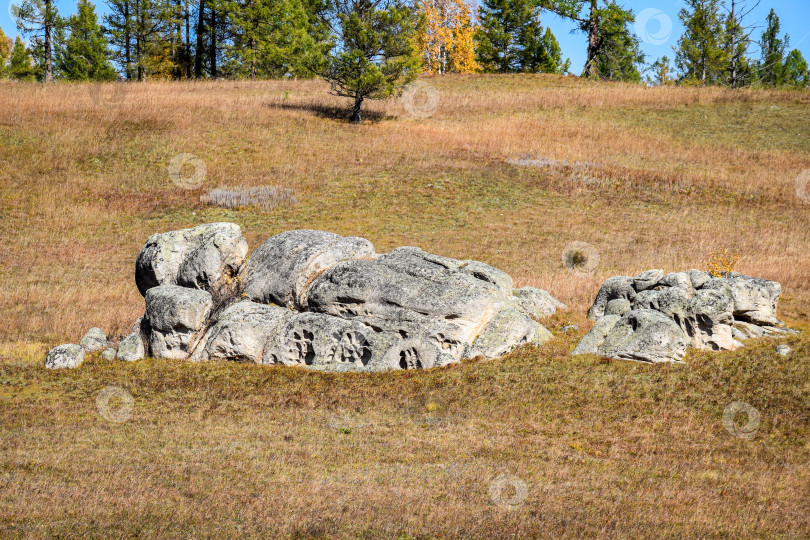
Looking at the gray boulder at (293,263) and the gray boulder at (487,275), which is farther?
the gray boulder at (487,275)

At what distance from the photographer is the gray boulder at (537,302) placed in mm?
20547

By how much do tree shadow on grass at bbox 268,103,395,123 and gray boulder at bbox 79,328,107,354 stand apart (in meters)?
34.0

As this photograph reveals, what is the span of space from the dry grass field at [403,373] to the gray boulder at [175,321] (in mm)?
1081

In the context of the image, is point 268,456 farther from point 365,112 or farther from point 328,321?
point 365,112

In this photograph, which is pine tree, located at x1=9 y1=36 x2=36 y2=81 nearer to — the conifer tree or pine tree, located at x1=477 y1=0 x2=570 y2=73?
the conifer tree

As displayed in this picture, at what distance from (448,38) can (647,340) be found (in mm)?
79335

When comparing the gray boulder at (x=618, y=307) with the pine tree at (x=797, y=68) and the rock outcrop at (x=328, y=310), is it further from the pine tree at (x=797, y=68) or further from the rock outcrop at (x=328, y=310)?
the pine tree at (x=797, y=68)

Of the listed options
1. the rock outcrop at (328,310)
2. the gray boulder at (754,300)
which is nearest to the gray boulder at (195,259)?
the rock outcrop at (328,310)

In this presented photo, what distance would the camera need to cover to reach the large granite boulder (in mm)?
17625

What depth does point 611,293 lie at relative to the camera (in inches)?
819

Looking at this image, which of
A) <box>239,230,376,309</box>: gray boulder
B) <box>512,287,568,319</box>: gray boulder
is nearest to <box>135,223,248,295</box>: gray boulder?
<box>239,230,376,309</box>: gray boulder

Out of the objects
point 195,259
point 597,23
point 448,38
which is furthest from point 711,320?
point 448,38

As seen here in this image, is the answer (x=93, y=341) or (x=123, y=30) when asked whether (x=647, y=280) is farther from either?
(x=123, y=30)

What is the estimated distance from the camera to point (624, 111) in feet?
188
